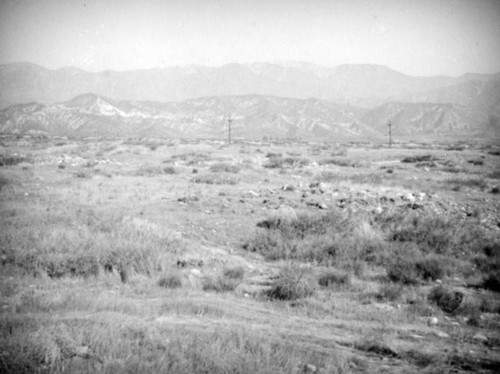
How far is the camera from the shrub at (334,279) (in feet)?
22.4

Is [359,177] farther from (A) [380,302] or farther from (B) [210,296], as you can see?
(B) [210,296]

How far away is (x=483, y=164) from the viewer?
27438mm

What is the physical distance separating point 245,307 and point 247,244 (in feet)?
11.5

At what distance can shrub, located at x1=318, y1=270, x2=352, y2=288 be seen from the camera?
22.4ft

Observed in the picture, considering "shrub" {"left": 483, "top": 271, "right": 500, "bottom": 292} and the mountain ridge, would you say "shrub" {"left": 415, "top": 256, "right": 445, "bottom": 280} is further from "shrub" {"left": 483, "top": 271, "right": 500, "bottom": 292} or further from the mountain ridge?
the mountain ridge

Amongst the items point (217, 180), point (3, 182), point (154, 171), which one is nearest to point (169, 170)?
→ point (154, 171)

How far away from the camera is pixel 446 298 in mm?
5949

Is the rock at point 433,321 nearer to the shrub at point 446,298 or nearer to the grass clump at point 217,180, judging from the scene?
the shrub at point 446,298

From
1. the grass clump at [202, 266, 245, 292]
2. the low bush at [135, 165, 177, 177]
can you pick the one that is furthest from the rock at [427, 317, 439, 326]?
the low bush at [135, 165, 177, 177]

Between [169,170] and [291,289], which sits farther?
[169,170]

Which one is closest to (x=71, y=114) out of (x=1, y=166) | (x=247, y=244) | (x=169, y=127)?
(x=169, y=127)

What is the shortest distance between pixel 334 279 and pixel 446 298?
2.04 m

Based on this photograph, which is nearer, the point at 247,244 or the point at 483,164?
the point at 247,244

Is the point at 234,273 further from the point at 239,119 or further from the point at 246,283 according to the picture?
the point at 239,119
